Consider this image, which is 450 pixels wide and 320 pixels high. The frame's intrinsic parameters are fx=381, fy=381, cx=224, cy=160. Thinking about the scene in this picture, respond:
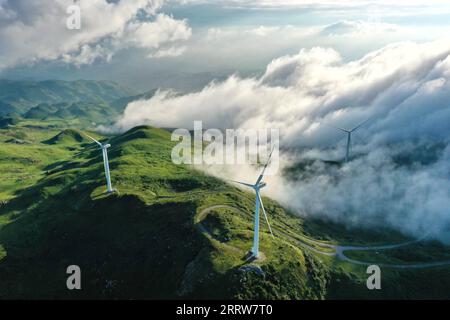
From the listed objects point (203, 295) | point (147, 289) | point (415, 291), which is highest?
point (203, 295)

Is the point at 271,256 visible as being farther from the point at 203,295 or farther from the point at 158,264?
the point at 158,264

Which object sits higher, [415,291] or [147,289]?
[147,289]
